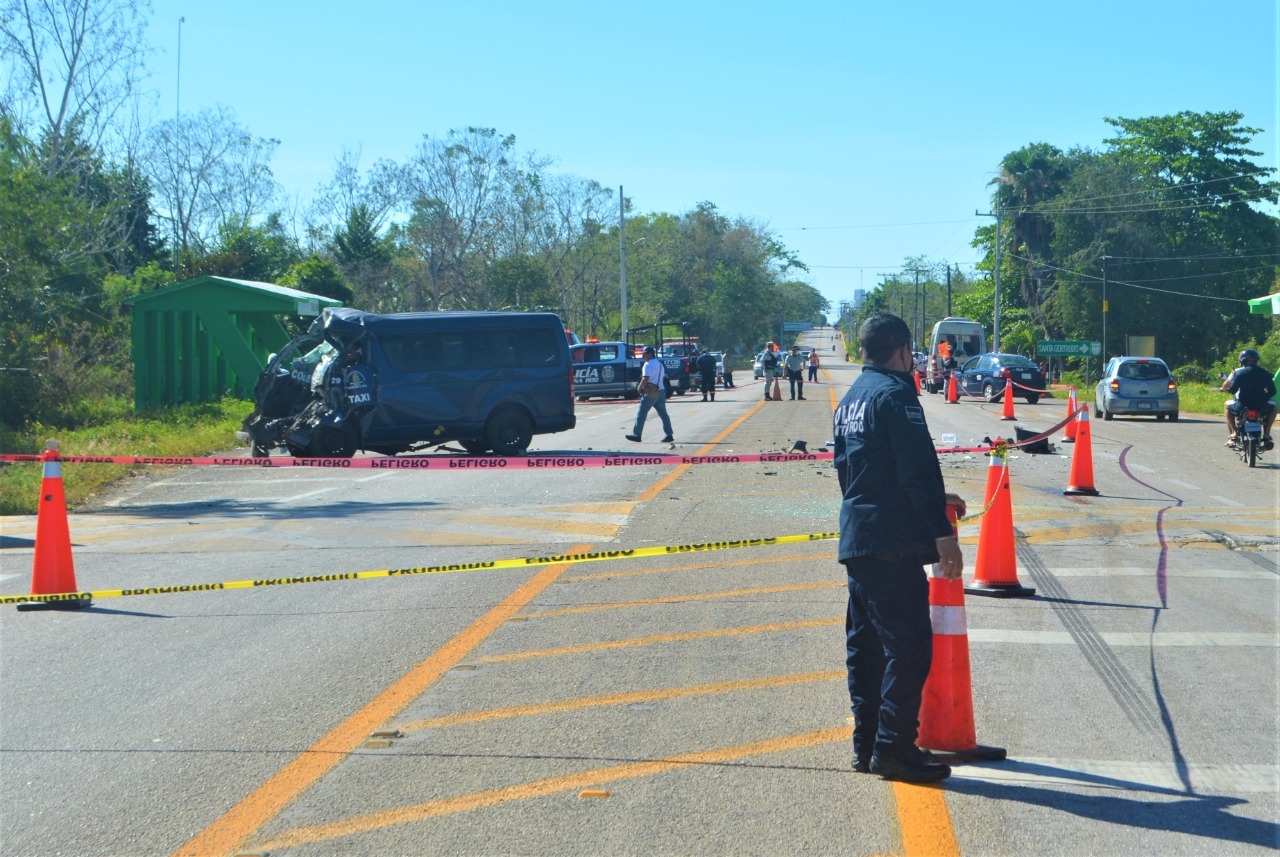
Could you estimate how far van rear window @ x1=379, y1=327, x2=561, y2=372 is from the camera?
778 inches

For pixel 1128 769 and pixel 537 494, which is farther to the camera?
pixel 537 494

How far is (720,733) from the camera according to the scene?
18.7ft

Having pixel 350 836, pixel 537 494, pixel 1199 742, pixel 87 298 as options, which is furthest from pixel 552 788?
pixel 87 298

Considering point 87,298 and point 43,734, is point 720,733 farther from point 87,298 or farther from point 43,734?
point 87,298

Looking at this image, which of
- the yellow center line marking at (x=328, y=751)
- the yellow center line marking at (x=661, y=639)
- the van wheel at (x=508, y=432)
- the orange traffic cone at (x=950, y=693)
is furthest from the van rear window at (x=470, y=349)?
the orange traffic cone at (x=950, y=693)

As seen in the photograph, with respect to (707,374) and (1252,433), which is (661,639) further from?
(707,374)

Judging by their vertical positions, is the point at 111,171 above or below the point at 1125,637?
above

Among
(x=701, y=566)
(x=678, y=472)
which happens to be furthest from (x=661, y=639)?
(x=678, y=472)

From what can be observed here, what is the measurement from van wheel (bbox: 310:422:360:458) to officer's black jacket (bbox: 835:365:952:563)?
49.7 ft

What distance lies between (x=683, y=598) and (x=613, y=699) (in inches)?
98.8

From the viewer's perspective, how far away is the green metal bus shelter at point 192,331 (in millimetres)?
27156

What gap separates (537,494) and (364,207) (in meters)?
53.7

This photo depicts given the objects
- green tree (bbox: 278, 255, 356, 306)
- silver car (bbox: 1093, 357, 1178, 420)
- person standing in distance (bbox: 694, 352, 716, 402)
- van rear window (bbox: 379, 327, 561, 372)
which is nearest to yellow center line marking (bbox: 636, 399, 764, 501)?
van rear window (bbox: 379, 327, 561, 372)

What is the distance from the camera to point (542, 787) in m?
5.04
